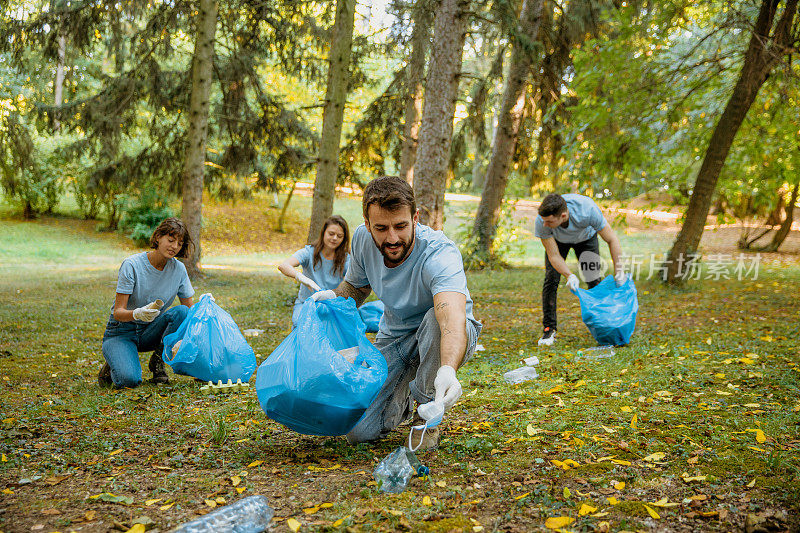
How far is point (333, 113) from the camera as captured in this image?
8.34 m

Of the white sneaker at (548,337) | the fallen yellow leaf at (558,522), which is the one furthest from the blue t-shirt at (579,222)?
the fallen yellow leaf at (558,522)

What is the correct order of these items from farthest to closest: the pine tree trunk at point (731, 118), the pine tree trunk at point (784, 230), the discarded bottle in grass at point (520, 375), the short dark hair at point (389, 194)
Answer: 1. the pine tree trunk at point (784, 230)
2. the pine tree trunk at point (731, 118)
3. the discarded bottle in grass at point (520, 375)
4. the short dark hair at point (389, 194)

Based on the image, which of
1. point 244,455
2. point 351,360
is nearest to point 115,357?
point 244,455

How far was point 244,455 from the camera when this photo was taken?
2.85m

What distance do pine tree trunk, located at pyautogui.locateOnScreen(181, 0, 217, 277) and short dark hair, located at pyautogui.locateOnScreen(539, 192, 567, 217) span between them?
6.61 m

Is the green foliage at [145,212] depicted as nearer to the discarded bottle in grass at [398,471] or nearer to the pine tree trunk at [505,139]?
the pine tree trunk at [505,139]

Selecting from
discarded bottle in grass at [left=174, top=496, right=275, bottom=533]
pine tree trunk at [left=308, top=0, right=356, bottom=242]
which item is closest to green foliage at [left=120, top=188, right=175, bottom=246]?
pine tree trunk at [left=308, top=0, right=356, bottom=242]

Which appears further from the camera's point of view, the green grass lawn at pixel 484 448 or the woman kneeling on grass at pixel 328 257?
the woman kneeling on grass at pixel 328 257

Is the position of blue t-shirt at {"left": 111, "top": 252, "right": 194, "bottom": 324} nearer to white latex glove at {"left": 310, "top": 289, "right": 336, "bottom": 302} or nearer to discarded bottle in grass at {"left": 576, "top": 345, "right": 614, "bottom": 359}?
white latex glove at {"left": 310, "top": 289, "right": 336, "bottom": 302}

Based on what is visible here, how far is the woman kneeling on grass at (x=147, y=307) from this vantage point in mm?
4113

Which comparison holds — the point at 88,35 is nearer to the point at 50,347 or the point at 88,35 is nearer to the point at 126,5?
the point at 126,5

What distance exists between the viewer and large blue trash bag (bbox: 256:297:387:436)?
2.60 metres

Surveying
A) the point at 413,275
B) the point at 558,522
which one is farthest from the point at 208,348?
the point at 558,522

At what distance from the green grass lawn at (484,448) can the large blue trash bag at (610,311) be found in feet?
0.65
